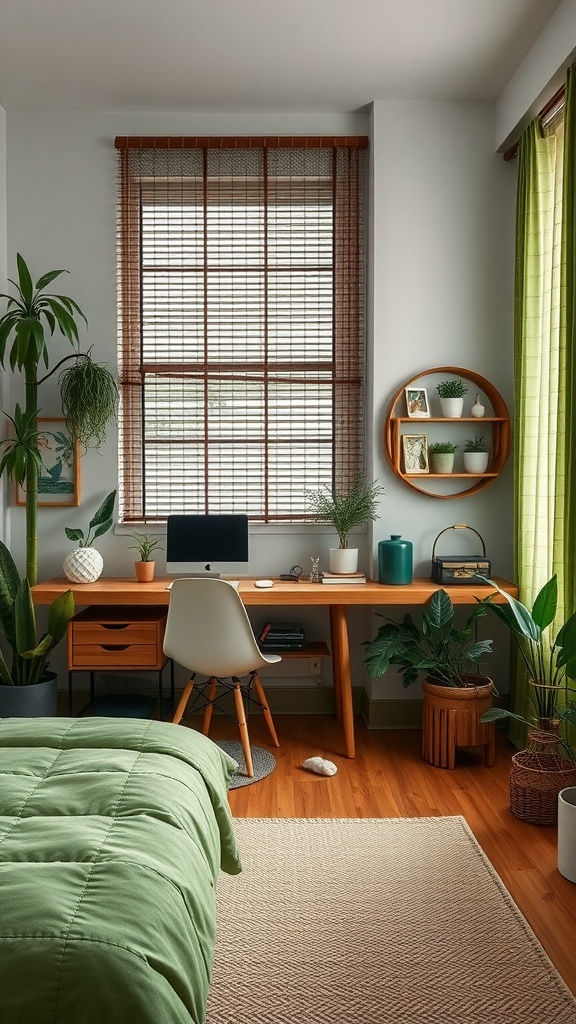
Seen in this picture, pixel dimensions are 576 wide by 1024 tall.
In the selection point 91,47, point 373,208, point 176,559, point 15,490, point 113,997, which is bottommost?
point 113,997

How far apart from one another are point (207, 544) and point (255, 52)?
2178 mm

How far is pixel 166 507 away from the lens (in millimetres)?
4352

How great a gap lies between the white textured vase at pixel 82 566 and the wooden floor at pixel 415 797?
3.18 feet

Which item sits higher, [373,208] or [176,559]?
[373,208]

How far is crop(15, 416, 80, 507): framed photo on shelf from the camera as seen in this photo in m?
4.23

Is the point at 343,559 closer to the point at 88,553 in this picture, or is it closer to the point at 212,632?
the point at 212,632

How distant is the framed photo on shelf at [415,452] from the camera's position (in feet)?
13.5

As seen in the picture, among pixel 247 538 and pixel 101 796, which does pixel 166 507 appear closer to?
pixel 247 538

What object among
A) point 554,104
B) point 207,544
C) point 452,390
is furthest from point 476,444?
point 554,104

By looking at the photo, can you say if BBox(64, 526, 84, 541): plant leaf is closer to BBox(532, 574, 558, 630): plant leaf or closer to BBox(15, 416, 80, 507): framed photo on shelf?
BBox(15, 416, 80, 507): framed photo on shelf

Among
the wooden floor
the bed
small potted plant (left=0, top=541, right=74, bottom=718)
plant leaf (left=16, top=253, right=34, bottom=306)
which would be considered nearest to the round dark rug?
the wooden floor

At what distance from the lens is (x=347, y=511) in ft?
13.3

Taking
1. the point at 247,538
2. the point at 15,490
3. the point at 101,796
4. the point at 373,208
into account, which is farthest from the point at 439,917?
the point at 373,208

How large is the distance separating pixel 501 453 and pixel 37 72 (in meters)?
2.76
